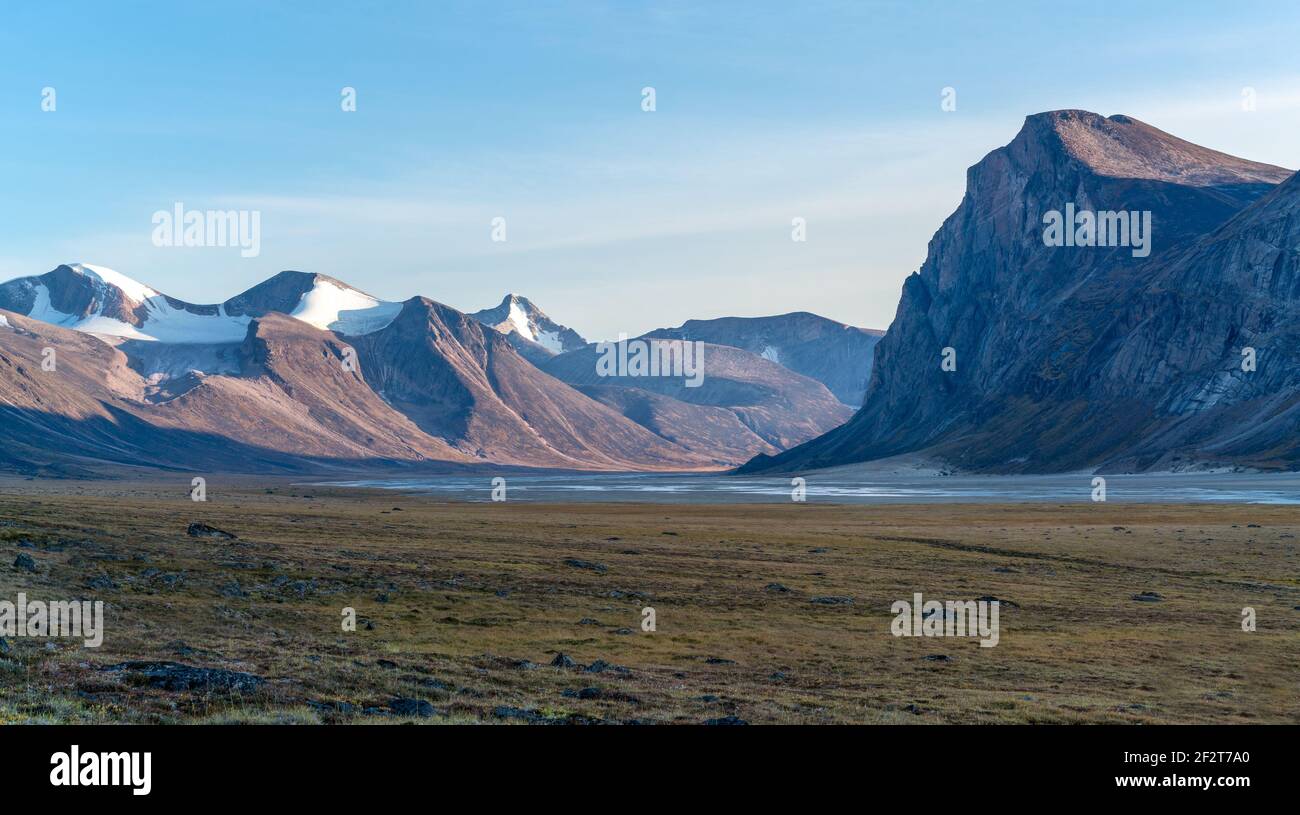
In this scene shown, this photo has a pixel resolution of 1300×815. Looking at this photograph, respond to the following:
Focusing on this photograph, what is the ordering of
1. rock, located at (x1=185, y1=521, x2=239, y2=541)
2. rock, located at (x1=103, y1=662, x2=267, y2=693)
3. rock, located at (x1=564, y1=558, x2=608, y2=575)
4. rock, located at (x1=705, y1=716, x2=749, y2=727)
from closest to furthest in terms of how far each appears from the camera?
1. rock, located at (x1=705, y1=716, x2=749, y2=727)
2. rock, located at (x1=103, y1=662, x2=267, y2=693)
3. rock, located at (x1=564, y1=558, x2=608, y2=575)
4. rock, located at (x1=185, y1=521, x2=239, y2=541)

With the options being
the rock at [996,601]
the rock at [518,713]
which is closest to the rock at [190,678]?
the rock at [518,713]

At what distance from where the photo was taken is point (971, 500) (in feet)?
461

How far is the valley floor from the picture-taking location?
23031 mm

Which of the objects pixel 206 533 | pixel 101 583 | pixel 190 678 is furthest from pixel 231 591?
pixel 206 533

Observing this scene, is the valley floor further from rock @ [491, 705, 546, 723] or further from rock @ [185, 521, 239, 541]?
rock @ [185, 521, 239, 541]

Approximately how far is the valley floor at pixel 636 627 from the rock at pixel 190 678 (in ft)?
0.28

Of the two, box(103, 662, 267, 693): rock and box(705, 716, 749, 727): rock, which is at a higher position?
box(103, 662, 267, 693): rock

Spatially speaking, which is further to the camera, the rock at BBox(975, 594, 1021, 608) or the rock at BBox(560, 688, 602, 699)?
the rock at BBox(975, 594, 1021, 608)

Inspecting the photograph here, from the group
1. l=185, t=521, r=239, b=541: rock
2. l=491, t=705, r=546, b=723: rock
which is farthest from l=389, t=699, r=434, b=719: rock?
l=185, t=521, r=239, b=541: rock

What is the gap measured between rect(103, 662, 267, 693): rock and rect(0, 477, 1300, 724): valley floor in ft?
0.28
